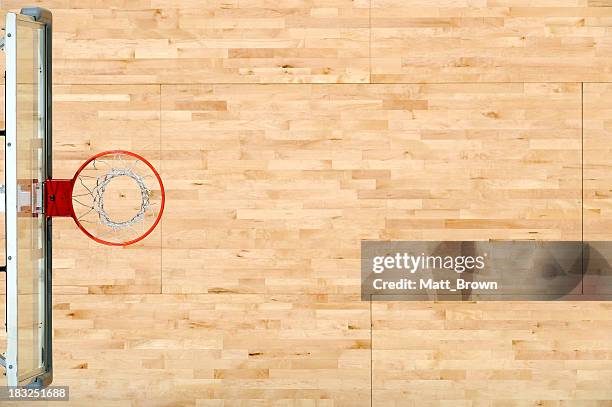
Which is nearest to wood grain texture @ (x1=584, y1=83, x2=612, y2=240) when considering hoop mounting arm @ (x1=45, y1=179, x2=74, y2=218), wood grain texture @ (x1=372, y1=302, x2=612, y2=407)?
wood grain texture @ (x1=372, y1=302, x2=612, y2=407)

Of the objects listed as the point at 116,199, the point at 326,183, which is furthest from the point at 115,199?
the point at 326,183

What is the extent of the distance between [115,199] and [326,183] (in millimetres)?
1030

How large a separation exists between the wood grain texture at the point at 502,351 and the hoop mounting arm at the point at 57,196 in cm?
152

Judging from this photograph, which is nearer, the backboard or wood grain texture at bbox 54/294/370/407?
the backboard

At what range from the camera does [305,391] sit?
10.0 ft

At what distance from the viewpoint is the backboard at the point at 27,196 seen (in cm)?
232

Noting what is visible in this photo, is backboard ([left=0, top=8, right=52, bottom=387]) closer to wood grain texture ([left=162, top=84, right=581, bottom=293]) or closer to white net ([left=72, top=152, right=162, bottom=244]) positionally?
white net ([left=72, top=152, right=162, bottom=244])

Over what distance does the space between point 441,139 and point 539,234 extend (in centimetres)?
66

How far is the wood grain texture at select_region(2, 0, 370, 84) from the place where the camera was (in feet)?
9.95

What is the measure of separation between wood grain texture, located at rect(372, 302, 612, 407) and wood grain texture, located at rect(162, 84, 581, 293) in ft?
1.22

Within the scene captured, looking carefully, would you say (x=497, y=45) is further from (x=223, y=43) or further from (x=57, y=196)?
(x=57, y=196)

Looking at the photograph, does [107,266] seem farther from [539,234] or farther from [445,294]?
[539,234]

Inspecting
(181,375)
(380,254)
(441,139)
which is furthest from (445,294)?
(181,375)

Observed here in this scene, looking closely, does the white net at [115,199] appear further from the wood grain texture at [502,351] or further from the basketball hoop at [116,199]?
the wood grain texture at [502,351]
